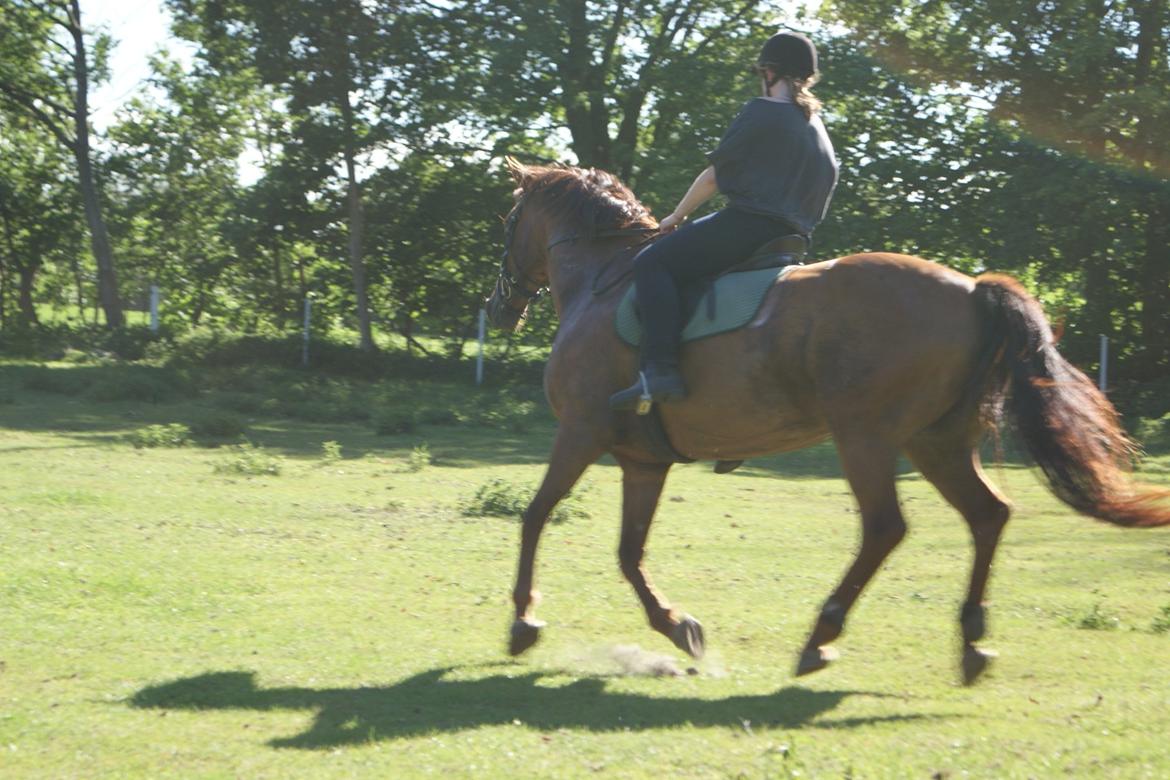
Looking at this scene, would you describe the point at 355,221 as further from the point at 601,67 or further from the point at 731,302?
the point at 731,302

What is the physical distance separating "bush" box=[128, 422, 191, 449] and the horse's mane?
10988 millimetres

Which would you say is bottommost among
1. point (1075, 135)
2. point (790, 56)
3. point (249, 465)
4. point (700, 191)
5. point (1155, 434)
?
point (249, 465)

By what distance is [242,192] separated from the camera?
3544cm

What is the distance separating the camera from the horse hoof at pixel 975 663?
6168 mm

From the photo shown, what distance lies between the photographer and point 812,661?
6113mm

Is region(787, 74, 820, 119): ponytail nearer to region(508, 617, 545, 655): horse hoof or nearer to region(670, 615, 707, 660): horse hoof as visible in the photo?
region(670, 615, 707, 660): horse hoof

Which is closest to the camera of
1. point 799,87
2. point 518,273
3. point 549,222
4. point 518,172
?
point 799,87

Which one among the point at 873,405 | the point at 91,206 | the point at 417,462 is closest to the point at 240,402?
the point at 417,462

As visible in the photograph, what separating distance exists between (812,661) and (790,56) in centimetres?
323

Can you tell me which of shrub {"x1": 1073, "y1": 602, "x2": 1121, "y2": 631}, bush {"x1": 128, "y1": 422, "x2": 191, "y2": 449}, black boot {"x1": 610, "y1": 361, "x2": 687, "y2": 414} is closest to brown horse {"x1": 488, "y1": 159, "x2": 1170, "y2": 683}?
black boot {"x1": 610, "y1": 361, "x2": 687, "y2": 414}

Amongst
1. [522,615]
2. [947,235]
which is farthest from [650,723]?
[947,235]

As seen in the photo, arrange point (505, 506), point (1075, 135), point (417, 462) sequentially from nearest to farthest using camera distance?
point (505, 506) < point (417, 462) < point (1075, 135)

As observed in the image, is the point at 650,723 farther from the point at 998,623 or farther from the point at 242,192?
the point at 242,192

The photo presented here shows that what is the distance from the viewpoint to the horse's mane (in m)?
7.89
